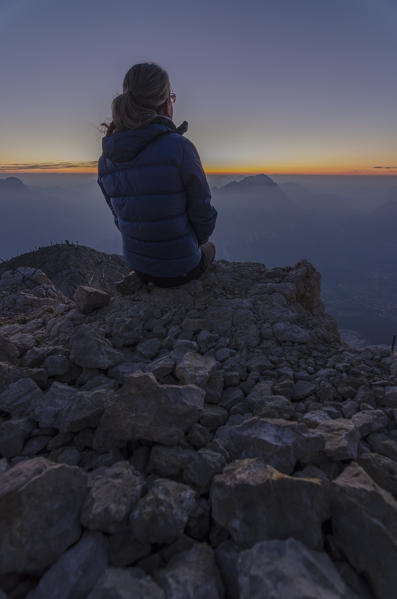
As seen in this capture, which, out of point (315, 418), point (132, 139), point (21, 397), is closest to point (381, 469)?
point (315, 418)

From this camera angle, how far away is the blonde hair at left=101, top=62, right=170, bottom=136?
Answer: 3.34m

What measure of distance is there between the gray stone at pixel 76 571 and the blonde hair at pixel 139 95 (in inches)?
149

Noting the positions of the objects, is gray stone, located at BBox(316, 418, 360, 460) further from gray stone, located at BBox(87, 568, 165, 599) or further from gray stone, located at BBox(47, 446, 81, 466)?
gray stone, located at BBox(47, 446, 81, 466)

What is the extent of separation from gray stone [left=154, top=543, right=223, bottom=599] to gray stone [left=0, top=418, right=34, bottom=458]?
1544 mm

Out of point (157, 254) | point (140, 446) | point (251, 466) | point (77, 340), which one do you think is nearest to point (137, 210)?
point (157, 254)

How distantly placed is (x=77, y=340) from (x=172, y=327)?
123 cm

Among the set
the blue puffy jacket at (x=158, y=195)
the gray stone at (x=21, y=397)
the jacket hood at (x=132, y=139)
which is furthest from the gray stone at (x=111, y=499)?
the jacket hood at (x=132, y=139)

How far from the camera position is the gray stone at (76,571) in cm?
146

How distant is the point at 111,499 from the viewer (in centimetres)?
175

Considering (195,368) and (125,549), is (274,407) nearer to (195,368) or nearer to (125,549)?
(195,368)

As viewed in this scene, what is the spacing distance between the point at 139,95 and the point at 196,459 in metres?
3.80

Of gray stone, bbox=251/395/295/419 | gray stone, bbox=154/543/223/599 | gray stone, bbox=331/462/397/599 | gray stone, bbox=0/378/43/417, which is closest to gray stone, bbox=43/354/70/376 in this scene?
gray stone, bbox=0/378/43/417

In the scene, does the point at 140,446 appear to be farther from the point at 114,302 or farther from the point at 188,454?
the point at 114,302

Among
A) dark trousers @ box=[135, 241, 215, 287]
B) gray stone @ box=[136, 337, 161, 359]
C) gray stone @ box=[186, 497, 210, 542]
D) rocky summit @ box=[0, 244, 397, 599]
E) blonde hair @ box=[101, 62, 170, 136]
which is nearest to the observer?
rocky summit @ box=[0, 244, 397, 599]
